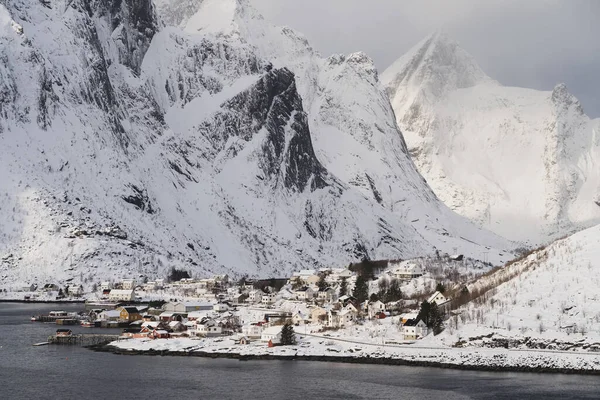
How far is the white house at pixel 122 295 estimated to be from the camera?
174 m

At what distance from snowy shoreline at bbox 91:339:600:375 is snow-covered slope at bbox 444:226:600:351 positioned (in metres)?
3.01

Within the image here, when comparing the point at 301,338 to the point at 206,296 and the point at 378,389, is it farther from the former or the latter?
the point at 206,296

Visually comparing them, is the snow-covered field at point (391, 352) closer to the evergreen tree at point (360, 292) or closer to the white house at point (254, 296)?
the evergreen tree at point (360, 292)

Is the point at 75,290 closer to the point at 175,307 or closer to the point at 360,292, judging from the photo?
the point at 175,307

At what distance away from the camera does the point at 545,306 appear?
103 metres

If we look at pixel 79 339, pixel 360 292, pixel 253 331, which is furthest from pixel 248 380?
pixel 360 292

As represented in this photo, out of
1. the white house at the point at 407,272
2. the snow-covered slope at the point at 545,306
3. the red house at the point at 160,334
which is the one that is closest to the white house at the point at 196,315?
the red house at the point at 160,334

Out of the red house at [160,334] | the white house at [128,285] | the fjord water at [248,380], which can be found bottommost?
the fjord water at [248,380]

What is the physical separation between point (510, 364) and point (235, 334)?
39.3 metres

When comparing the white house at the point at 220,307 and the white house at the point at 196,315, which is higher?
the white house at the point at 220,307

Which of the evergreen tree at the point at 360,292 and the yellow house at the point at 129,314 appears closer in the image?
the evergreen tree at the point at 360,292

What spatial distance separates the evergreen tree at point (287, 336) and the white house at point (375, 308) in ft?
53.3

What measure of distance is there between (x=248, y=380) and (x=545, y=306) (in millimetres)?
37465

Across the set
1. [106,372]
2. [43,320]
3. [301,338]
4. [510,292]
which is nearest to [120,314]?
[43,320]
